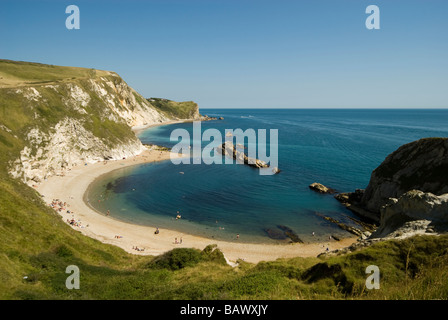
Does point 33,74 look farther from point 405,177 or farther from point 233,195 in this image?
point 405,177

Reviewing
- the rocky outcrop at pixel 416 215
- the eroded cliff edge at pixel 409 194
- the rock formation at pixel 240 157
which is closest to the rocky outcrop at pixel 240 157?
the rock formation at pixel 240 157

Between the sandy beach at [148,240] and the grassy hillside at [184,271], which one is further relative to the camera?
the sandy beach at [148,240]

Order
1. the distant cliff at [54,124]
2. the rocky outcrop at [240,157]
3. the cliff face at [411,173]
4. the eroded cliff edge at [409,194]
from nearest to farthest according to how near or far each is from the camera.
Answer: the eroded cliff edge at [409,194] < the cliff face at [411,173] < the distant cliff at [54,124] < the rocky outcrop at [240,157]

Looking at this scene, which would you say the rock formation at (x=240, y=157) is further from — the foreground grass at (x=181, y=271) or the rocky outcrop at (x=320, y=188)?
the foreground grass at (x=181, y=271)

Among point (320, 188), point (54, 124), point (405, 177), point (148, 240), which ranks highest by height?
point (54, 124)

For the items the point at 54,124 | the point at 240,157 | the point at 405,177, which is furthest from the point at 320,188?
the point at 54,124

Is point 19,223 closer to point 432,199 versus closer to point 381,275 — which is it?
point 381,275

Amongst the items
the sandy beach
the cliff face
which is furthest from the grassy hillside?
the cliff face
